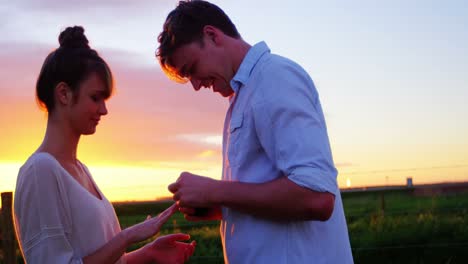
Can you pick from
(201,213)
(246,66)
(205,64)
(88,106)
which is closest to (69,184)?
(88,106)

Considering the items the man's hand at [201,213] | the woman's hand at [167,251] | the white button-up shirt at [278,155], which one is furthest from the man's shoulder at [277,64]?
the woman's hand at [167,251]

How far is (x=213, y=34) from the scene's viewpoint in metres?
2.26

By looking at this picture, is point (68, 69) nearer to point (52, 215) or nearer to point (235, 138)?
point (52, 215)

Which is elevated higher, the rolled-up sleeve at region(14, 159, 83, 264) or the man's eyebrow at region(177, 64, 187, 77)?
the man's eyebrow at region(177, 64, 187, 77)

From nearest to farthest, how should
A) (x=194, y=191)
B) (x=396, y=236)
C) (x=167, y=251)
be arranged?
(x=194, y=191) → (x=167, y=251) → (x=396, y=236)

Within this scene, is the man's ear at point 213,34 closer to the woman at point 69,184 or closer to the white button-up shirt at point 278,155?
the white button-up shirt at point 278,155

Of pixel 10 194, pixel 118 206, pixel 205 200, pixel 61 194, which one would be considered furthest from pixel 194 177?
pixel 118 206

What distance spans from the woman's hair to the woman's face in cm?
2

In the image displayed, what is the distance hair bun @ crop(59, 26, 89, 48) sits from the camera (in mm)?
2607

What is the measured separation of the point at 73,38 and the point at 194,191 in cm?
85

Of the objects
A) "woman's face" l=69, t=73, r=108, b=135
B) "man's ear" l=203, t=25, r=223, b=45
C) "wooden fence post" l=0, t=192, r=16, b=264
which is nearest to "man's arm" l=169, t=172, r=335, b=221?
"man's ear" l=203, t=25, r=223, b=45

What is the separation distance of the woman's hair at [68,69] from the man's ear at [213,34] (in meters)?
0.48

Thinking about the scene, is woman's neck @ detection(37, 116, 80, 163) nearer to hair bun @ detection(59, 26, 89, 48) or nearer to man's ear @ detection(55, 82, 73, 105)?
man's ear @ detection(55, 82, 73, 105)

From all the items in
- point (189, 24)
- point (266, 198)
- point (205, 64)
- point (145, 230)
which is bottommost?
point (145, 230)
